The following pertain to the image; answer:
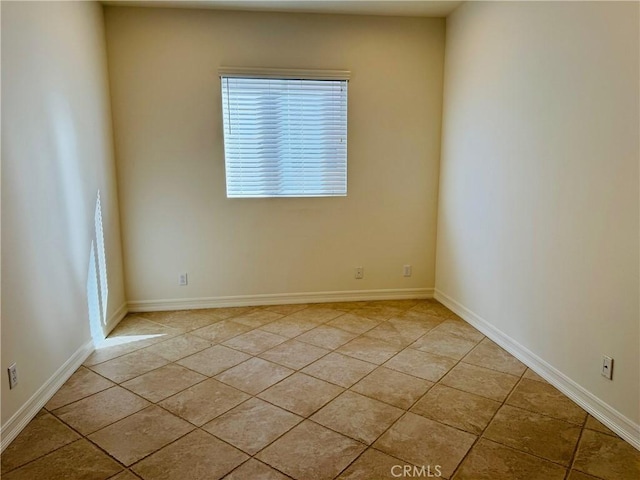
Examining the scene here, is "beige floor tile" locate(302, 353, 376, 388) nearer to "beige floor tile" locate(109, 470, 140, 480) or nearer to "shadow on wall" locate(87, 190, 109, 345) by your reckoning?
"beige floor tile" locate(109, 470, 140, 480)

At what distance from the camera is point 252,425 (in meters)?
1.97

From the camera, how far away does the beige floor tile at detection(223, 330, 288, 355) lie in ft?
9.45

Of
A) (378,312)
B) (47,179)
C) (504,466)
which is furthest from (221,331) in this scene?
(504,466)

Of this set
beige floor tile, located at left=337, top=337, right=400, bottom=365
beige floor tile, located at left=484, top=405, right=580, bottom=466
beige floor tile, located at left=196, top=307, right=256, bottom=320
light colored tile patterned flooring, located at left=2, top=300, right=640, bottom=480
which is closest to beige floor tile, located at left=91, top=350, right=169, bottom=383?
light colored tile patterned flooring, located at left=2, top=300, right=640, bottom=480

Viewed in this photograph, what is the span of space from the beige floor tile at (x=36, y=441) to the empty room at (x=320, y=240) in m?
0.02

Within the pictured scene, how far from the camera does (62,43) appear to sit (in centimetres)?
257

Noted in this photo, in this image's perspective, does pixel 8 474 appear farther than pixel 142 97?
No

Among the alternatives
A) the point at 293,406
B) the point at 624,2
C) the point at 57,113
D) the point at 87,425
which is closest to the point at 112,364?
the point at 87,425

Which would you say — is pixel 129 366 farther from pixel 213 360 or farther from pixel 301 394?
pixel 301 394

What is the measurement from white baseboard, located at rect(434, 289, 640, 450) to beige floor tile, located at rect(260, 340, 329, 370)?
4.32 feet

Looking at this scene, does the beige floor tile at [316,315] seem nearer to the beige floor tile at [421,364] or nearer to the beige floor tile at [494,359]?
the beige floor tile at [421,364]

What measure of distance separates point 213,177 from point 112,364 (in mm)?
1794

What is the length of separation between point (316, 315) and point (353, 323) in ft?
1.28

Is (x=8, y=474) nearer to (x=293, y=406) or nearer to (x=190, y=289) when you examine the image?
(x=293, y=406)
